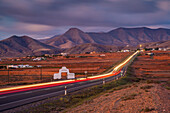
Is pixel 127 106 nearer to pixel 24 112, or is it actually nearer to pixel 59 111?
pixel 59 111

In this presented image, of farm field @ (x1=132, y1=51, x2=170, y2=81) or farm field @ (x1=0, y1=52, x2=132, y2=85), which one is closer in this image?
farm field @ (x1=0, y1=52, x2=132, y2=85)

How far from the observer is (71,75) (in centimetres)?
4081

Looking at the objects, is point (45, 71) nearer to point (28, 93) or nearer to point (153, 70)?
point (153, 70)

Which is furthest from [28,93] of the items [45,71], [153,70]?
[153,70]

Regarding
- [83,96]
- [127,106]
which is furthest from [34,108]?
[127,106]

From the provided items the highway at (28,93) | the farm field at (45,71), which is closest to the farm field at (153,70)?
the farm field at (45,71)

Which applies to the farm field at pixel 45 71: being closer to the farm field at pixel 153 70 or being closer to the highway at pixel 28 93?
the highway at pixel 28 93

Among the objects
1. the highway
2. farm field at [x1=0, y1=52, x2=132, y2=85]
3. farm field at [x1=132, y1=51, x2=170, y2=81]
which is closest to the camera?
the highway

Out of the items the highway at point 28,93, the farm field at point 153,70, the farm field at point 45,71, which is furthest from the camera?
the farm field at point 153,70

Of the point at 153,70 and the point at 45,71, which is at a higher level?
the point at 45,71

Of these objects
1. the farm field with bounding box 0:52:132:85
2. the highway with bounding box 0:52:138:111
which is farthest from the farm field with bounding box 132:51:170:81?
the highway with bounding box 0:52:138:111

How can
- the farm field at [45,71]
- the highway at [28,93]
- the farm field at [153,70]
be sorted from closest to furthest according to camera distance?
the highway at [28,93] → the farm field at [45,71] → the farm field at [153,70]

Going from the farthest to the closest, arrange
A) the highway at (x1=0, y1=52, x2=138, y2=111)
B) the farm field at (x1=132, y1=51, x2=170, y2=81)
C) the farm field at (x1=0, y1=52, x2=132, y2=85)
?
1. the farm field at (x1=132, y1=51, x2=170, y2=81)
2. the farm field at (x1=0, y1=52, x2=132, y2=85)
3. the highway at (x1=0, y1=52, x2=138, y2=111)

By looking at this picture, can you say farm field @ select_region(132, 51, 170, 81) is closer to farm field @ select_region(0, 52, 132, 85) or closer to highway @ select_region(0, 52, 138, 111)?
farm field @ select_region(0, 52, 132, 85)
